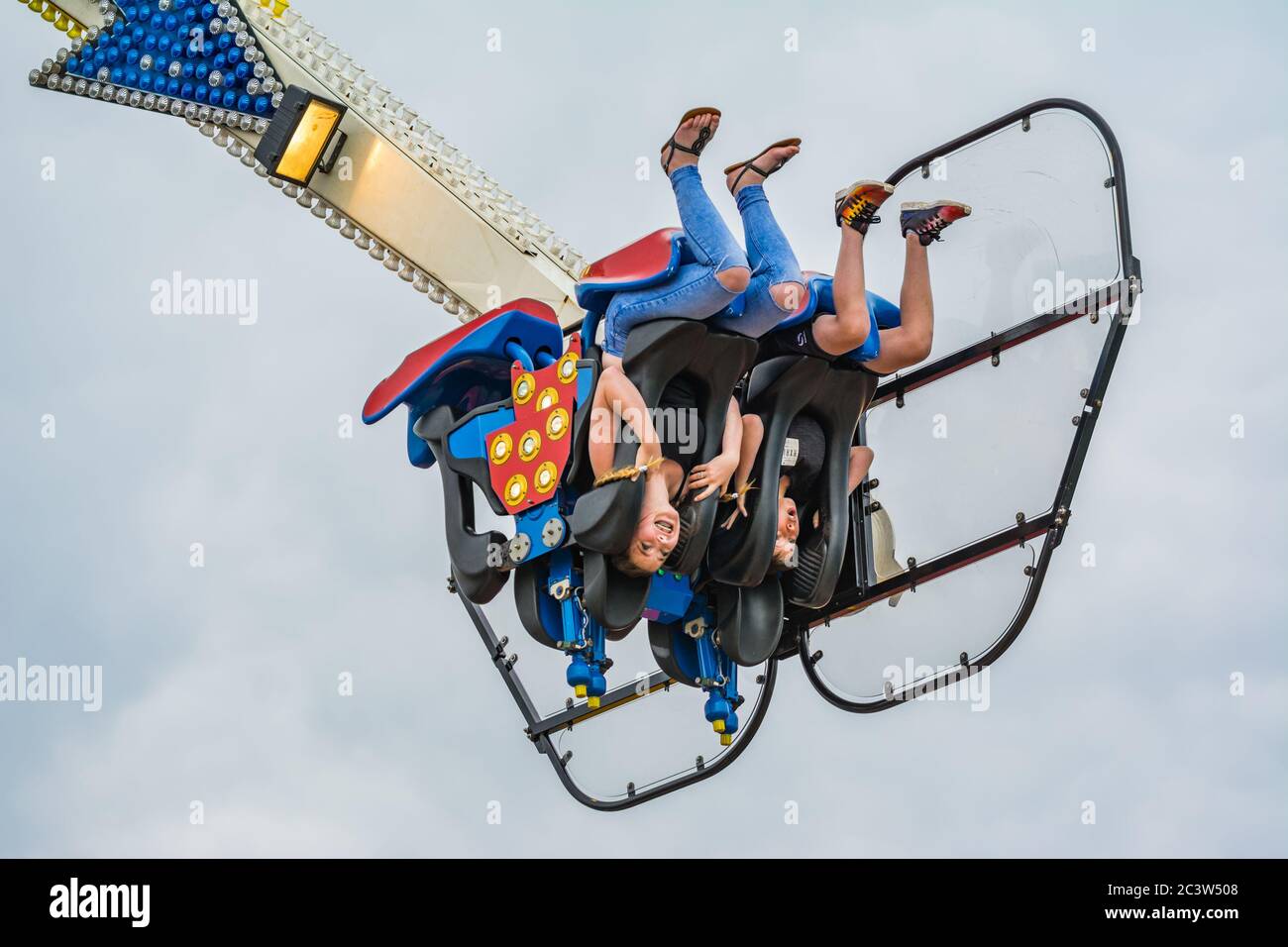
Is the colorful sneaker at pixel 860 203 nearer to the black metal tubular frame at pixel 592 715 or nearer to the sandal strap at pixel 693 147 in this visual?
the sandal strap at pixel 693 147

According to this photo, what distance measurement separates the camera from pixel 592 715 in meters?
16.7

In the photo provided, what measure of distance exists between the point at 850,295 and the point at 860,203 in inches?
20.6

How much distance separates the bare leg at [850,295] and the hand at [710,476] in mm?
957

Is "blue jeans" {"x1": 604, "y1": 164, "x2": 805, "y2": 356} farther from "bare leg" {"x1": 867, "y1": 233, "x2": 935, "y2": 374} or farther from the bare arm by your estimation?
"bare leg" {"x1": 867, "y1": 233, "x2": 935, "y2": 374}

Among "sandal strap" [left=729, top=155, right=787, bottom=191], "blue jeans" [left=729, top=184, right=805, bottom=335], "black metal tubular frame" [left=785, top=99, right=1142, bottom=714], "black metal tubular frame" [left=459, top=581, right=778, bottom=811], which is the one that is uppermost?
"sandal strap" [left=729, top=155, right=787, bottom=191]

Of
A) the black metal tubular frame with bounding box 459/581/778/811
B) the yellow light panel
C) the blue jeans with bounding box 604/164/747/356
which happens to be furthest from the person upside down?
the yellow light panel

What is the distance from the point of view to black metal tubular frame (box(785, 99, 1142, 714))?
14.5m

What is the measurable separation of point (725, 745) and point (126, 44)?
605 centimetres

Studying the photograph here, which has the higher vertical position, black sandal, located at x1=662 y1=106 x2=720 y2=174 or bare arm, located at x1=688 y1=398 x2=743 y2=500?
black sandal, located at x1=662 y1=106 x2=720 y2=174

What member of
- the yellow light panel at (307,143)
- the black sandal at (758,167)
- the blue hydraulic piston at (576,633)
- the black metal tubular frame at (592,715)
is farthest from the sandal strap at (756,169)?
the yellow light panel at (307,143)

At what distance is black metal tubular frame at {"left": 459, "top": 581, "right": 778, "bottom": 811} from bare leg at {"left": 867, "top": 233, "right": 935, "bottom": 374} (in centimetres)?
214

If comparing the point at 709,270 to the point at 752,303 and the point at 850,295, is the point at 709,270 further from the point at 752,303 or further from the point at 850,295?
the point at 850,295

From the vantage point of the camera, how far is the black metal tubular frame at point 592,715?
16.0 meters

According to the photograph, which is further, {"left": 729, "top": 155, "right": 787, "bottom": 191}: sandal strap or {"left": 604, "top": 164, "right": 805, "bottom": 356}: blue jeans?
{"left": 729, "top": 155, "right": 787, "bottom": 191}: sandal strap
